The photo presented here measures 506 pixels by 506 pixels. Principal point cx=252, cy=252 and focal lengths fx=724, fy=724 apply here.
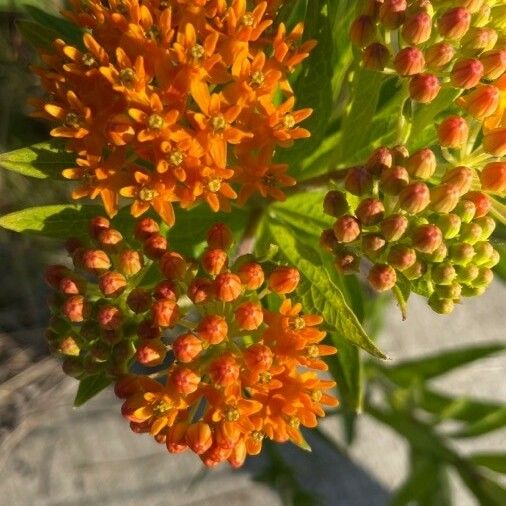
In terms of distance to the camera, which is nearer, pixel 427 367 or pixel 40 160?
pixel 40 160

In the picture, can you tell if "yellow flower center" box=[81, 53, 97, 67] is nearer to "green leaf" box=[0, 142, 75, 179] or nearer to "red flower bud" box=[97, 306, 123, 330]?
"green leaf" box=[0, 142, 75, 179]

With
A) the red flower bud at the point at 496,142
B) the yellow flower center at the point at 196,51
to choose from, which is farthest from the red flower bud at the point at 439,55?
the yellow flower center at the point at 196,51

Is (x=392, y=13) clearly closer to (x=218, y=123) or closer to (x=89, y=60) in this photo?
(x=218, y=123)

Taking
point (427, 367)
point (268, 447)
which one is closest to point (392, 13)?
point (427, 367)

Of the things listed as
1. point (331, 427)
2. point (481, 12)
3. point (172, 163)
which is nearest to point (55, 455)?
point (331, 427)

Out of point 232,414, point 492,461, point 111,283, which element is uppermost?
point 111,283

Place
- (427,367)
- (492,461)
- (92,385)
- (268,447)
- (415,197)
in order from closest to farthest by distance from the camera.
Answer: (415,197), (92,385), (492,461), (427,367), (268,447)
